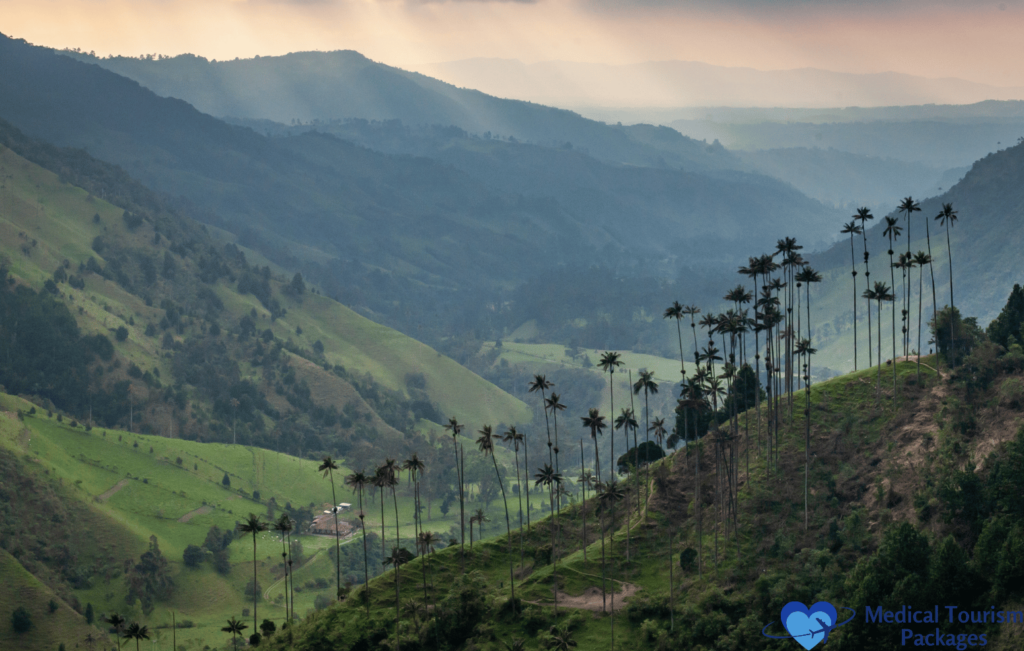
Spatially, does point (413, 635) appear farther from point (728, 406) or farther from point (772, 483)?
point (728, 406)

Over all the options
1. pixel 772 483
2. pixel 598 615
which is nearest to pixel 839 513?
pixel 772 483

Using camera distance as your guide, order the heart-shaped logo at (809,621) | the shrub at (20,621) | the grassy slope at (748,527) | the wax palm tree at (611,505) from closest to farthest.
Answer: the heart-shaped logo at (809,621) < the wax palm tree at (611,505) < the grassy slope at (748,527) < the shrub at (20,621)

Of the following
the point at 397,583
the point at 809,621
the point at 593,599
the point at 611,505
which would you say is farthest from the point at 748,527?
the point at 397,583

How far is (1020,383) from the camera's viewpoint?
359ft

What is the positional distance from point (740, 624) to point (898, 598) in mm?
16124

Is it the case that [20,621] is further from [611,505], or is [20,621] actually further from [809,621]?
[809,621]

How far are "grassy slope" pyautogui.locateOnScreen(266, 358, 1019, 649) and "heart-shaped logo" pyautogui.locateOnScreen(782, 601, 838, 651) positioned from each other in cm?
257

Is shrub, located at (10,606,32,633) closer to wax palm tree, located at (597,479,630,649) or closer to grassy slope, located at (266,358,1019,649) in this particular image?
grassy slope, located at (266,358,1019,649)

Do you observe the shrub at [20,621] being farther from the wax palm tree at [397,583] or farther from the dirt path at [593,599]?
the dirt path at [593,599]

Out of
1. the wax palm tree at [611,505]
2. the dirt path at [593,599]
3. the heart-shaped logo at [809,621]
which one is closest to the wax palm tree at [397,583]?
the dirt path at [593,599]

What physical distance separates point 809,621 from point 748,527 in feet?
75.9

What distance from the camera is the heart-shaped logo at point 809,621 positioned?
89.2m

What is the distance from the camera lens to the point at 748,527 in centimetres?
11438

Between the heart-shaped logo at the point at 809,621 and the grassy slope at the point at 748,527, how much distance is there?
2568 millimetres
